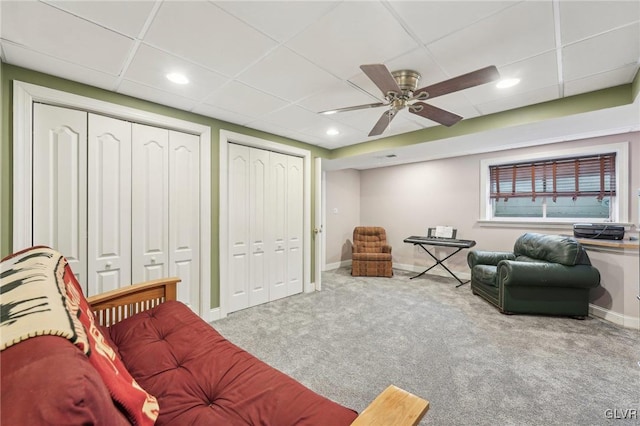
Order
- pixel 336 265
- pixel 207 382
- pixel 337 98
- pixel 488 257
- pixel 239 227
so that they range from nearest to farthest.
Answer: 1. pixel 207 382
2. pixel 337 98
3. pixel 239 227
4. pixel 488 257
5. pixel 336 265

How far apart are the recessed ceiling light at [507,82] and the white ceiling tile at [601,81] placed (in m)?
0.43

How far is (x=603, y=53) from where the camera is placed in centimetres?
186

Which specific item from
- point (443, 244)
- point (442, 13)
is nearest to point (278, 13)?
point (442, 13)

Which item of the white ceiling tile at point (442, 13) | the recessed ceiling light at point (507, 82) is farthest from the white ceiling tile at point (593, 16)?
the recessed ceiling light at point (507, 82)

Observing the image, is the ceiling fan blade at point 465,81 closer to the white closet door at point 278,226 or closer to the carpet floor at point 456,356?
the carpet floor at point 456,356

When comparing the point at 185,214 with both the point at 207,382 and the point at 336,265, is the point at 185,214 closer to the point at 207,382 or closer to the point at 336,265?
the point at 207,382

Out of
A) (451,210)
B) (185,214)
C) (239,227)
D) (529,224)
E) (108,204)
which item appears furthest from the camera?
(451,210)

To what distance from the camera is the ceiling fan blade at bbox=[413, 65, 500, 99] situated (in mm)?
1600

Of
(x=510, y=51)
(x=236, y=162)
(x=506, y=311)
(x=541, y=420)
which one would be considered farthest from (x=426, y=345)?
(x=236, y=162)

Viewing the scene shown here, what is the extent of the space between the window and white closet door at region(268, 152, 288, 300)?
3.50m

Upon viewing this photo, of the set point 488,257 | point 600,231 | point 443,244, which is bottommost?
point 488,257

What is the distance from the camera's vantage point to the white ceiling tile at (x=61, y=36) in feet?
4.96

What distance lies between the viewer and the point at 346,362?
7.40 ft

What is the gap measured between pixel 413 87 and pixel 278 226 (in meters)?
2.48
